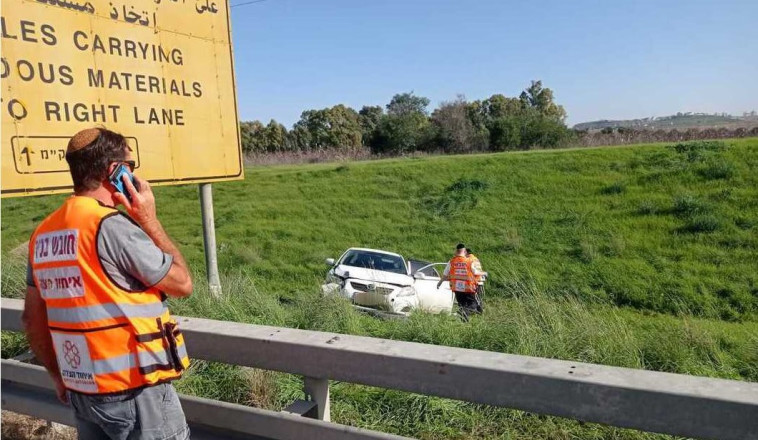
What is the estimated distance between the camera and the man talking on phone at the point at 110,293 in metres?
2.06

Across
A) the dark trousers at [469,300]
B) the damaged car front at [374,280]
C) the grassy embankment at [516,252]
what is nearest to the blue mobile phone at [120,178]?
the grassy embankment at [516,252]

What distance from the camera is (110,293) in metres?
2.05

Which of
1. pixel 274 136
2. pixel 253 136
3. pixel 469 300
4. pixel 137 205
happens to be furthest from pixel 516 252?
pixel 253 136

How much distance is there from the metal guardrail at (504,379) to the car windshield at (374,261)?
30.8ft

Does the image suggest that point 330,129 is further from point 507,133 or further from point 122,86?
point 122,86

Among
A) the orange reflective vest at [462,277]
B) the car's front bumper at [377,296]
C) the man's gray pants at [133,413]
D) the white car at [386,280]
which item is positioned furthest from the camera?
the orange reflective vest at [462,277]

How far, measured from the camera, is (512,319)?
14.0ft

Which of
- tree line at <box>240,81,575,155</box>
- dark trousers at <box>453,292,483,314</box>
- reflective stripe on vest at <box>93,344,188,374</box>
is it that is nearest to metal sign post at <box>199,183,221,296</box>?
reflective stripe on vest at <box>93,344,188,374</box>

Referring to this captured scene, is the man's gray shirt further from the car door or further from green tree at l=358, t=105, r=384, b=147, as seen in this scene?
green tree at l=358, t=105, r=384, b=147

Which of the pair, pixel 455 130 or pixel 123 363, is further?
pixel 455 130

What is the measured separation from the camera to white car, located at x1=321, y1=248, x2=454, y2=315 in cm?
1006

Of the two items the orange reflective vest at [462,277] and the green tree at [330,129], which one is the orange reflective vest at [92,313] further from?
the green tree at [330,129]

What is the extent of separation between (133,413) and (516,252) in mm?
17557

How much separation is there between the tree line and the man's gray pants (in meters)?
37.9
